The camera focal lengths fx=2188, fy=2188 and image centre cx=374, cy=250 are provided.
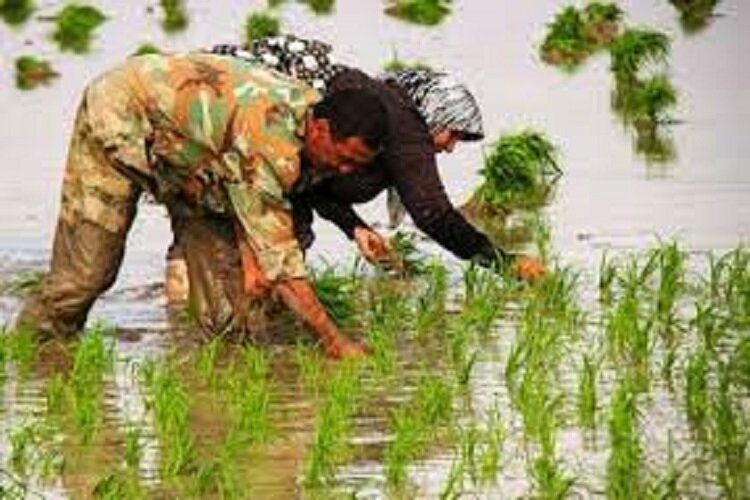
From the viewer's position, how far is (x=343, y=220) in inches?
298

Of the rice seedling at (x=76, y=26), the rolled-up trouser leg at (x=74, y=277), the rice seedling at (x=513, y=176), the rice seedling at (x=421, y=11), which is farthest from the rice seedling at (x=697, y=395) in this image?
the rice seedling at (x=421, y=11)

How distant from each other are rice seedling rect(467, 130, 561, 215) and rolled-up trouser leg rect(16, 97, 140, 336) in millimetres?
3202

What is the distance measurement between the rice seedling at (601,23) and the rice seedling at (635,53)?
2.69m

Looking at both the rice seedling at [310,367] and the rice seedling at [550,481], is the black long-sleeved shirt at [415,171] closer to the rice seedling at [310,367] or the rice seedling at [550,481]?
the rice seedling at [310,367]

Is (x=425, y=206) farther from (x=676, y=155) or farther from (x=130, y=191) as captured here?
(x=676, y=155)

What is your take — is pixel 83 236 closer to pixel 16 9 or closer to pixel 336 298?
pixel 336 298

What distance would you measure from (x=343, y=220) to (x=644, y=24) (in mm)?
12249

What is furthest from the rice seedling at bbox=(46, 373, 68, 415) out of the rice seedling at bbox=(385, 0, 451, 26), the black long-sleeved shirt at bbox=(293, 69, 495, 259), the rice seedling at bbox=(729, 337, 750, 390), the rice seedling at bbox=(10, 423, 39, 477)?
the rice seedling at bbox=(385, 0, 451, 26)

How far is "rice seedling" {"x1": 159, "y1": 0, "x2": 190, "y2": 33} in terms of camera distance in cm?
2047

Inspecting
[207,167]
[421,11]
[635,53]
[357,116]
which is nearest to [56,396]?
[207,167]

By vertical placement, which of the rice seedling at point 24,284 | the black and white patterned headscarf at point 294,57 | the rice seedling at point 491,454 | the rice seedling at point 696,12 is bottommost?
the rice seedling at point 491,454

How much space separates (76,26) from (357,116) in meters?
14.0

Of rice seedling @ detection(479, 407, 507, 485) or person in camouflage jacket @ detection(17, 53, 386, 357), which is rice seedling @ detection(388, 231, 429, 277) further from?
rice seedling @ detection(479, 407, 507, 485)

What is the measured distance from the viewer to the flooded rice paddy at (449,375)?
5625mm
